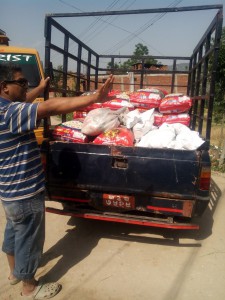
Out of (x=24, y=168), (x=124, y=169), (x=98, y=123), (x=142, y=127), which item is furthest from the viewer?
(x=142, y=127)

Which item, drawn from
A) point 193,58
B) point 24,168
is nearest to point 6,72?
point 24,168

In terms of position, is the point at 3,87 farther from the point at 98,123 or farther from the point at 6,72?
the point at 98,123

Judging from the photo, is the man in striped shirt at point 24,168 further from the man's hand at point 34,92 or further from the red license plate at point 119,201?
the red license plate at point 119,201

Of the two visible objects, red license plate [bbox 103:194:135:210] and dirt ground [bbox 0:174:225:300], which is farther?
red license plate [bbox 103:194:135:210]

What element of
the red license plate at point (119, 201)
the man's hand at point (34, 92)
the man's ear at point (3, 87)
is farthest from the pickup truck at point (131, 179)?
the man's ear at point (3, 87)

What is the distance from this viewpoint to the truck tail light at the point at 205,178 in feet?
8.63

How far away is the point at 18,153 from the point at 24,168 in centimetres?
12

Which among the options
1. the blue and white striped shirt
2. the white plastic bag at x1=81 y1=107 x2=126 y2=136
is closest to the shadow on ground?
the blue and white striped shirt

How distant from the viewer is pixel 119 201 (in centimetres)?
292

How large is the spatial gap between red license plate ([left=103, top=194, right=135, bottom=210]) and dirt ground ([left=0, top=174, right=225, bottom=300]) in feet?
1.73

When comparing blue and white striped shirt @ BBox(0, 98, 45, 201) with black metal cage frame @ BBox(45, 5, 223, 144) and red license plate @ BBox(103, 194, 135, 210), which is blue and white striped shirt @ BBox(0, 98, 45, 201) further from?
black metal cage frame @ BBox(45, 5, 223, 144)

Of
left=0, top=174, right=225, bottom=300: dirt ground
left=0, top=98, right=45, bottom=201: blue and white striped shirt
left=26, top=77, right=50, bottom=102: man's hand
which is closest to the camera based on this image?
left=0, top=98, right=45, bottom=201: blue and white striped shirt

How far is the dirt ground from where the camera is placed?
2.48 m

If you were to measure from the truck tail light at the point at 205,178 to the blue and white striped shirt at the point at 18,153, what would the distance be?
1411 mm
